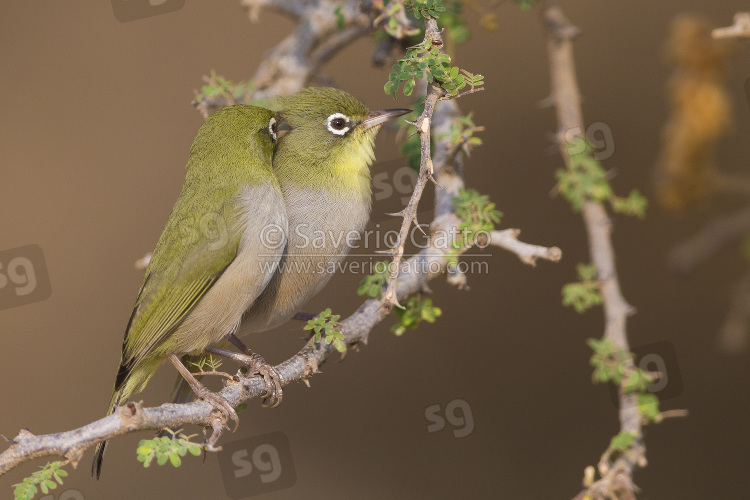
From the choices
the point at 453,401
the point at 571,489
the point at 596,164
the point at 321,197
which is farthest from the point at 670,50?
the point at 571,489

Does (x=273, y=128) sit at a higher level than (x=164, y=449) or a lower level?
higher

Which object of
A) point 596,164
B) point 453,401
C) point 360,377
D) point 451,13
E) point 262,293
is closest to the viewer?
point 596,164

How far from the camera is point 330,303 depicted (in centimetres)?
436

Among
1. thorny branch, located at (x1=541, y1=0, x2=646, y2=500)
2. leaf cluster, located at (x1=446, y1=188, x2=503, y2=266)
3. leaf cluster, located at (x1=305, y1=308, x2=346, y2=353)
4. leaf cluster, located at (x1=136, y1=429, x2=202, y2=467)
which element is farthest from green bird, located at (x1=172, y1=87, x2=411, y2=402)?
leaf cluster, located at (x1=136, y1=429, x2=202, y2=467)

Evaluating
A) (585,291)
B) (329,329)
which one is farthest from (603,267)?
(329,329)

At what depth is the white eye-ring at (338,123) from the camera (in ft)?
10.9

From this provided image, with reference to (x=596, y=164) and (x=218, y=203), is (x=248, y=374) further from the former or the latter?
(x=596, y=164)

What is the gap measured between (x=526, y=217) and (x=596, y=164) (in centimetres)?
116

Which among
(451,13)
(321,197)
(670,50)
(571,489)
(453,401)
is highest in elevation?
(451,13)

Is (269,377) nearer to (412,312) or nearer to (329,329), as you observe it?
(329,329)

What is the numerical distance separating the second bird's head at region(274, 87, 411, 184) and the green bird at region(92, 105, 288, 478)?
9.5 inches

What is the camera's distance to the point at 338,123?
332 cm

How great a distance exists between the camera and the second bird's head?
328cm

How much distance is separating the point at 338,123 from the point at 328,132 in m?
0.06
